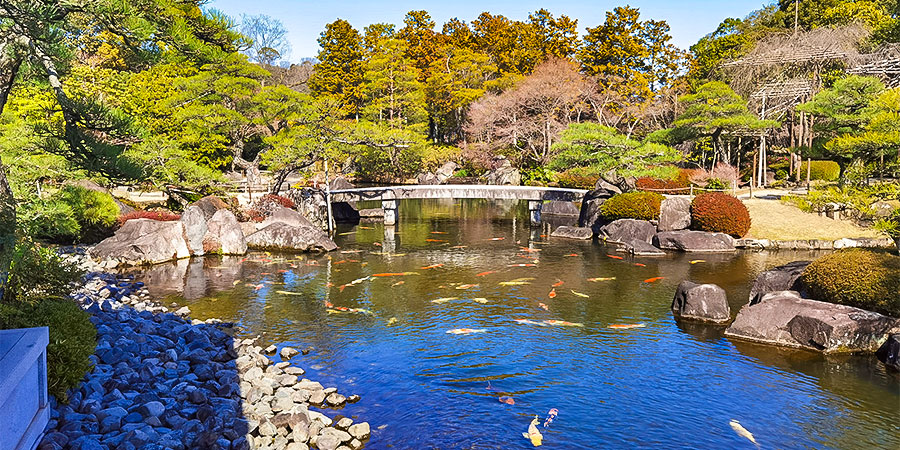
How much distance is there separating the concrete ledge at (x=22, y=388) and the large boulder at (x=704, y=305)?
13.7 m

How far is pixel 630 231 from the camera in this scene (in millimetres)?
26469

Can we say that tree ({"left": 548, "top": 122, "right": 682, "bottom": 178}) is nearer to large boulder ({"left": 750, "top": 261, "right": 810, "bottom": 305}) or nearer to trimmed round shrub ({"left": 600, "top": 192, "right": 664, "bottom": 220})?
trimmed round shrub ({"left": 600, "top": 192, "right": 664, "bottom": 220})

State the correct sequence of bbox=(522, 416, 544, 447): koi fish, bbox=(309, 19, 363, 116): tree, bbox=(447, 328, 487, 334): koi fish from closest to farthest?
bbox=(522, 416, 544, 447): koi fish → bbox=(447, 328, 487, 334): koi fish → bbox=(309, 19, 363, 116): tree

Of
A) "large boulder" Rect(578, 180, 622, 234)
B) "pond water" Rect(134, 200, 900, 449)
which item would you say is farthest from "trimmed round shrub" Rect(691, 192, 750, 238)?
"large boulder" Rect(578, 180, 622, 234)

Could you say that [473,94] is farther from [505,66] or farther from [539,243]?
[539,243]

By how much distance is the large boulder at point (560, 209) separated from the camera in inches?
1502

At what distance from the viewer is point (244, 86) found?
29.2 m

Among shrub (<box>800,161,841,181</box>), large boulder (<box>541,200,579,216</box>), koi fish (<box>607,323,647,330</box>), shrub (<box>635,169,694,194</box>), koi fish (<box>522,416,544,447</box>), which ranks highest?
shrub (<box>800,161,841,181</box>)

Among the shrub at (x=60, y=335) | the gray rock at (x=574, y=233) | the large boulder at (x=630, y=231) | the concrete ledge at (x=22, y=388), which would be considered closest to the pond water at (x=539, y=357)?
the large boulder at (x=630, y=231)

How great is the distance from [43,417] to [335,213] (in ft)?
93.4

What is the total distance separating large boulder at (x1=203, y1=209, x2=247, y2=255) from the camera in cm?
2347

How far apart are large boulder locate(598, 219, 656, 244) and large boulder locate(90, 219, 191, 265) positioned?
17738mm

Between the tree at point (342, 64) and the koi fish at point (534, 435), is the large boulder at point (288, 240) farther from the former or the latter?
the tree at point (342, 64)

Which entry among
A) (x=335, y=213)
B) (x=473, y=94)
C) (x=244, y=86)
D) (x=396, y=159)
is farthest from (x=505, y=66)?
(x=244, y=86)
